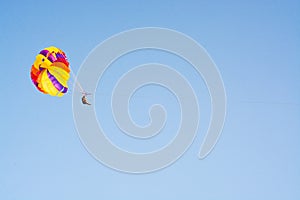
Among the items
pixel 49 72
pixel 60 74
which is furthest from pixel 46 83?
pixel 60 74

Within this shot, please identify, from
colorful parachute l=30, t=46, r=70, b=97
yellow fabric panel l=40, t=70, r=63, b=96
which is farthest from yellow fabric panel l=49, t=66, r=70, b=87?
yellow fabric panel l=40, t=70, r=63, b=96

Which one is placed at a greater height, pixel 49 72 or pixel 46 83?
pixel 49 72

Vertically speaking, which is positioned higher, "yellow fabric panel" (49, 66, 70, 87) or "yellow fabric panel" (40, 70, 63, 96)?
"yellow fabric panel" (49, 66, 70, 87)

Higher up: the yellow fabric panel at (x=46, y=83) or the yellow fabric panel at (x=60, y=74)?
the yellow fabric panel at (x=60, y=74)

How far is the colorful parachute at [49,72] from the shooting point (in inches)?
266

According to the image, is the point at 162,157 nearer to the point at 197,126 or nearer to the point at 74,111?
the point at 197,126

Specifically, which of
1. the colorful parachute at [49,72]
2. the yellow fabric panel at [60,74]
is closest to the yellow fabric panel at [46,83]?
the colorful parachute at [49,72]

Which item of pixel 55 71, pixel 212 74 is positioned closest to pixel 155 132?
pixel 212 74

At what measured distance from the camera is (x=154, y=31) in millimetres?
7770

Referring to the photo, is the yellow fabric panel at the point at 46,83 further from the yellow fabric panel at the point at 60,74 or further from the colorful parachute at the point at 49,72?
the yellow fabric panel at the point at 60,74

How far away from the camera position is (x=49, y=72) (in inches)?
265

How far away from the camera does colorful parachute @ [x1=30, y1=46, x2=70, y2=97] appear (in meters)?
6.75

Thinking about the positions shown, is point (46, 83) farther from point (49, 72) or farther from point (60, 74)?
point (60, 74)

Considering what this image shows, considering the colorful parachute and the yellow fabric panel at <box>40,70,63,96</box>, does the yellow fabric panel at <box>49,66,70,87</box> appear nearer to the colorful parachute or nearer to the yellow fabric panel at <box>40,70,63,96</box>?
the colorful parachute
